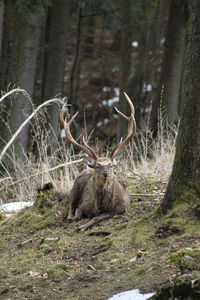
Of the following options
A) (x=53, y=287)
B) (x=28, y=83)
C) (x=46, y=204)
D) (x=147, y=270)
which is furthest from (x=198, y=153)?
(x=28, y=83)

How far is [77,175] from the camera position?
1115 cm

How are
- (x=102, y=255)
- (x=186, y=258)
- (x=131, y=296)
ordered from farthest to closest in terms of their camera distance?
1. (x=102, y=255)
2. (x=186, y=258)
3. (x=131, y=296)

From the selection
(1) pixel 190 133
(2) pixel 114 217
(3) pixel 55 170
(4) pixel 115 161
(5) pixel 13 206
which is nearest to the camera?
(1) pixel 190 133

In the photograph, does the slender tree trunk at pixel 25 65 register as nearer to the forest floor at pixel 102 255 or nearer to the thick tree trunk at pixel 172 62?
the thick tree trunk at pixel 172 62

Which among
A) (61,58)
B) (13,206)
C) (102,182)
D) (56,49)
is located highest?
(56,49)

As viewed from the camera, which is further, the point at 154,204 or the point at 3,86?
the point at 3,86

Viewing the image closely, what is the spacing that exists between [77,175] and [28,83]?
5.36 m

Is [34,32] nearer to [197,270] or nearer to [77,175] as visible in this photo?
[77,175]

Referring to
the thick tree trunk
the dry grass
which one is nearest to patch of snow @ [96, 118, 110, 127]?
the thick tree trunk

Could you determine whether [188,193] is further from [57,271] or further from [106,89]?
[106,89]

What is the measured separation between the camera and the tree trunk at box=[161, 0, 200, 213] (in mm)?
7613

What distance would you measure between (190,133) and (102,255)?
1732 millimetres

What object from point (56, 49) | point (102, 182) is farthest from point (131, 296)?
point (56, 49)

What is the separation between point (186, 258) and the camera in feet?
21.1
